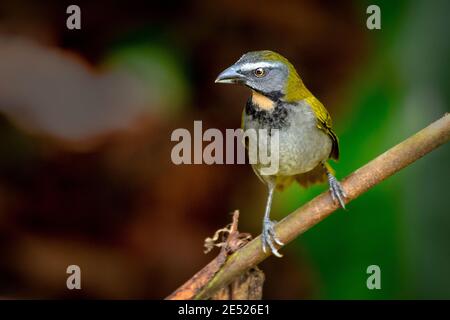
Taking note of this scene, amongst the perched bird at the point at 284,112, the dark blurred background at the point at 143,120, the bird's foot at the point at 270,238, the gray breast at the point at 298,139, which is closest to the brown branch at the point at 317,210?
the bird's foot at the point at 270,238

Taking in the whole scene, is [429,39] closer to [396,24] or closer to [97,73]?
[396,24]

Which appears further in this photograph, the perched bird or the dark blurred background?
the dark blurred background

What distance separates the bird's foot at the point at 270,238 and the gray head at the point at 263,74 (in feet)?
1.62

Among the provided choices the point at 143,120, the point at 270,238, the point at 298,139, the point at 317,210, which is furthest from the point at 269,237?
the point at 143,120

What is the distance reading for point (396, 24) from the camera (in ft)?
10.3

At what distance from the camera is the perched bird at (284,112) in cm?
246

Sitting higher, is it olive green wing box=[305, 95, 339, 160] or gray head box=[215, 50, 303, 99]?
gray head box=[215, 50, 303, 99]

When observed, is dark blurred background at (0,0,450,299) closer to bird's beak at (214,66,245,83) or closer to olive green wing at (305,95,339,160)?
olive green wing at (305,95,339,160)

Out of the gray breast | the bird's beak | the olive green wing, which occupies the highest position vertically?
the bird's beak

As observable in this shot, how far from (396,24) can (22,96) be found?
184 centimetres

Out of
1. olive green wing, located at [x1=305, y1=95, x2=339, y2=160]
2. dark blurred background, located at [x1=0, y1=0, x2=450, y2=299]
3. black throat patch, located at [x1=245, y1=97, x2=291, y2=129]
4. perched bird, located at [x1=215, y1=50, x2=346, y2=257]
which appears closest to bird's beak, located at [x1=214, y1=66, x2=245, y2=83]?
perched bird, located at [x1=215, y1=50, x2=346, y2=257]

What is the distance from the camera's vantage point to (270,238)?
2479 millimetres

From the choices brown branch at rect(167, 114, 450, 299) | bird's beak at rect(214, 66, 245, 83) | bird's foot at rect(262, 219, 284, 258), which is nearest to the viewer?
brown branch at rect(167, 114, 450, 299)

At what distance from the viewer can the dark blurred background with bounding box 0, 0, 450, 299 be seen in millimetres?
3312
